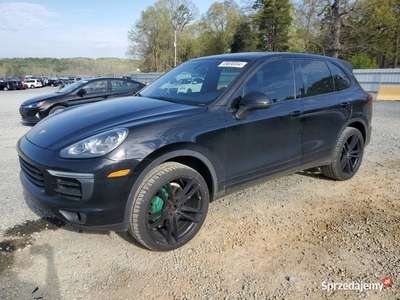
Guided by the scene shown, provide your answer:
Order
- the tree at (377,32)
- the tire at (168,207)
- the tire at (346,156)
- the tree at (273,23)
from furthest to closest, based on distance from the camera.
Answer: the tree at (273,23) → the tree at (377,32) → the tire at (346,156) → the tire at (168,207)

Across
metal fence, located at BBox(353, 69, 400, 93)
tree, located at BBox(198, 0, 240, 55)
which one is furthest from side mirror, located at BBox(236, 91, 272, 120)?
tree, located at BBox(198, 0, 240, 55)

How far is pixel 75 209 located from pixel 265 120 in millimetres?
2010

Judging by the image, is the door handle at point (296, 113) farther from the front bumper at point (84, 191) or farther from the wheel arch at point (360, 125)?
the front bumper at point (84, 191)

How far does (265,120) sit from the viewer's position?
3.15 m

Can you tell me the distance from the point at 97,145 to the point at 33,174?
0.71m

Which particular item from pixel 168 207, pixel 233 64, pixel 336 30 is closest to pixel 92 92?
pixel 233 64

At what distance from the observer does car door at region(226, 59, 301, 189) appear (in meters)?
2.99

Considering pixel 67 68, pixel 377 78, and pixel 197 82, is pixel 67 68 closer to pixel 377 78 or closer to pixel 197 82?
pixel 377 78

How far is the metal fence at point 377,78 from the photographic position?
50.9 feet

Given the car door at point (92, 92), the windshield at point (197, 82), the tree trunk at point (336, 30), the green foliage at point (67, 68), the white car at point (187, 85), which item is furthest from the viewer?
the green foliage at point (67, 68)

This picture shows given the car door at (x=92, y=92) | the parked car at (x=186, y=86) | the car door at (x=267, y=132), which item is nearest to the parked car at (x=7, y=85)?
the car door at (x=92, y=92)

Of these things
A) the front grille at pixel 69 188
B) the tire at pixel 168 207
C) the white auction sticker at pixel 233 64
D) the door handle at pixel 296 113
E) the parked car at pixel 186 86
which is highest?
the white auction sticker at pixel 233 64

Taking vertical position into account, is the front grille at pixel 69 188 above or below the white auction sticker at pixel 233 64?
below

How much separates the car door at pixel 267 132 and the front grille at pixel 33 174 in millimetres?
1664
